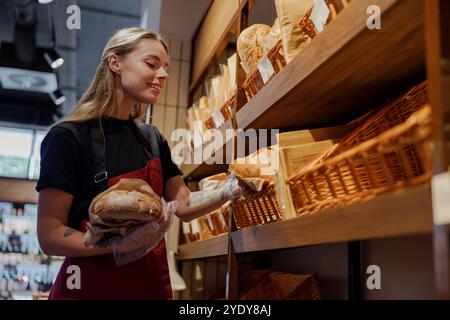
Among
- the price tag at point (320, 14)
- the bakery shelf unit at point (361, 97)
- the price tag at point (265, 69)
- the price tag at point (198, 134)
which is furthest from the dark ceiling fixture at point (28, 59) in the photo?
the price tag at point (320, 14)

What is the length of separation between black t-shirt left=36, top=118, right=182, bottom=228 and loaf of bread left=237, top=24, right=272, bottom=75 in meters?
0.49

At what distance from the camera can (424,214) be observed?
709mm

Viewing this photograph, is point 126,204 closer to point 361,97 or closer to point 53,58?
point 361,97

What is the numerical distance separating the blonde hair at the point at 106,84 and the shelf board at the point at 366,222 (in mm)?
714

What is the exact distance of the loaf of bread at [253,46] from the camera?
1.78 m

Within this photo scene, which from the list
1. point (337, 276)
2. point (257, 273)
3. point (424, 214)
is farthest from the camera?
point (257, 273)

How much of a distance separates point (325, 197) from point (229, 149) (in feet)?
3.73

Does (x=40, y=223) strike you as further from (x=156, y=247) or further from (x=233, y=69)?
(x=233, y=69)

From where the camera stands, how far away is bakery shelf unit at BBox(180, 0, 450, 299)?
2.34 feet

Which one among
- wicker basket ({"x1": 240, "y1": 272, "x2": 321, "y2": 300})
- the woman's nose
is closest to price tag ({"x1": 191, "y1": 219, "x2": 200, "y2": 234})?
wicker basket ({"x1": 240, "y1": 272, "x2": 321, "y2": 300})

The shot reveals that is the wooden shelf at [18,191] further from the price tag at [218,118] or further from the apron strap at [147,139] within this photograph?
the apron strap at [147,139]

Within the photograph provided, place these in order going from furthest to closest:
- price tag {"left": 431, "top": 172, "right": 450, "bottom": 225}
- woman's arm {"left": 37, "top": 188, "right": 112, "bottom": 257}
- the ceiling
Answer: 1. the ceiling
2. woman's arm {"left": 37, "top": 188, "right": 112, "bottom": 257}
3. price tag {"left": 431, "top": 172, "right": 450, "bottom": 225}

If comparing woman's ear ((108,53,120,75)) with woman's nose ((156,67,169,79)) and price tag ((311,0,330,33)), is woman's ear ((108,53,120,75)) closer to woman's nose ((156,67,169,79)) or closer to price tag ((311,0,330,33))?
woman's nose ((156,67,169,79))

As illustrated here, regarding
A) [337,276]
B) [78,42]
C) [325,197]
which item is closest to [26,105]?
[78,42]
